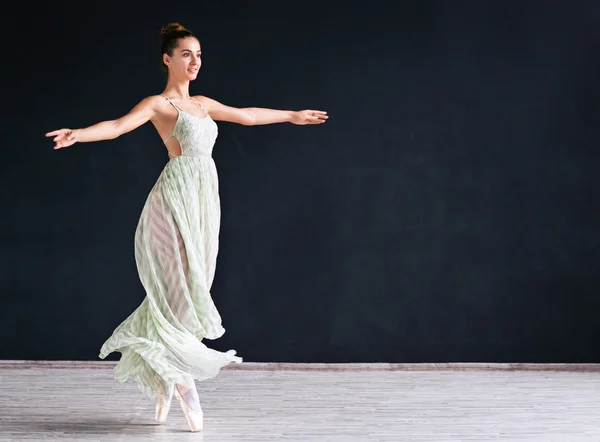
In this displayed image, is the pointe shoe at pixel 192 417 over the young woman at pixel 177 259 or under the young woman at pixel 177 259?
under

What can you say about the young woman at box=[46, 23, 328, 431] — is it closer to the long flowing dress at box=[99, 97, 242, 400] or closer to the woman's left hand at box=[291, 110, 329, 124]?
the long flowing dress at box=[99, 97, 242, 400]

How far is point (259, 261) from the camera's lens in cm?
472

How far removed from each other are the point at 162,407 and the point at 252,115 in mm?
1271

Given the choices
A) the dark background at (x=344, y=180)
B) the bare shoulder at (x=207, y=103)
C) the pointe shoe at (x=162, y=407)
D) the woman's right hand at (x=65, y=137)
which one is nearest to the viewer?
the woman's right hand at (x=65, y=137)

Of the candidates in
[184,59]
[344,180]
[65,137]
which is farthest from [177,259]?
[344,180]

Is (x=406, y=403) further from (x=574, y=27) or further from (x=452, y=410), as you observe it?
(x=574, y=27)

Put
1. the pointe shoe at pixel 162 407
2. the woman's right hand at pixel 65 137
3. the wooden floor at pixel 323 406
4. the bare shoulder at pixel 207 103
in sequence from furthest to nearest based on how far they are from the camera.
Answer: the bare shoulder at pixel 207 103 < the pointe shoe at pixel 162 407 < the wooden floor at pixel 323 406 < the woman's right hand at pixel 65 137

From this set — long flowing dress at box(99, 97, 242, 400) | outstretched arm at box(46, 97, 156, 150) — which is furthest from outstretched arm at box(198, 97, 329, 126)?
outstretched arm at box(46, 97, 156, 150)

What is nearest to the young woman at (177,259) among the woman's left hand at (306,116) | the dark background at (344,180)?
the woman's left hand at (306,116)

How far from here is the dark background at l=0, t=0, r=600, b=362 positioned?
4.69 m

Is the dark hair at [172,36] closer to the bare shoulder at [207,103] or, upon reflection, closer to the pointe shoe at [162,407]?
the bare shoulder at [207,103]

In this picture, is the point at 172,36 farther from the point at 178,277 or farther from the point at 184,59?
the point at 178,277

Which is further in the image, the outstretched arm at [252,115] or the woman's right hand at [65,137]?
the outstretched arm at [252,115]

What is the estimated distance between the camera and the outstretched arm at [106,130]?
2.85 meters
